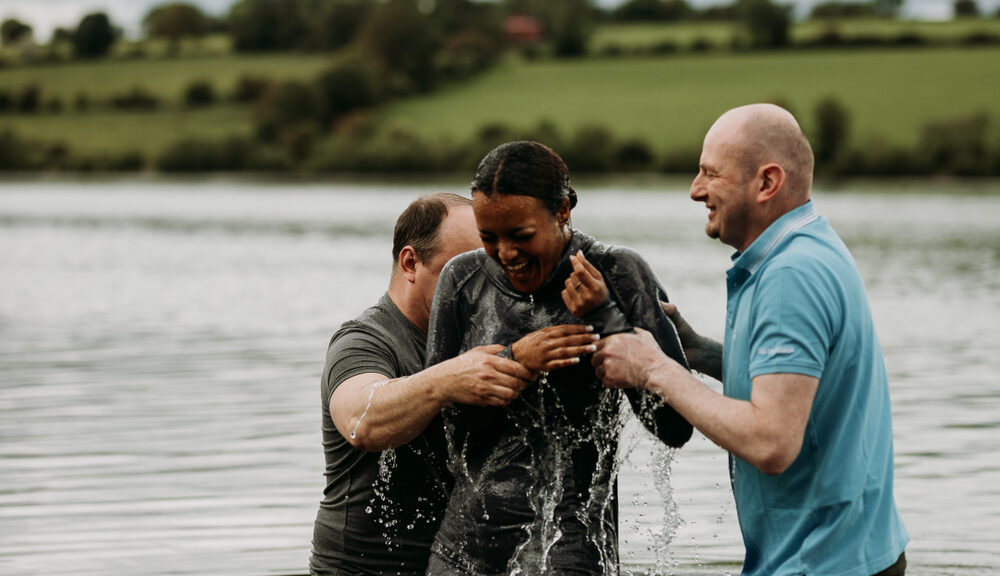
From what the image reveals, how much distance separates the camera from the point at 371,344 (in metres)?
5.39

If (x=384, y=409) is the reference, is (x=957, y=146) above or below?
below

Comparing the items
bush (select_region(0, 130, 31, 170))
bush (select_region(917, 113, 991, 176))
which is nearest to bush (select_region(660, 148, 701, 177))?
bush (select_region(917, 113, 991, 176))

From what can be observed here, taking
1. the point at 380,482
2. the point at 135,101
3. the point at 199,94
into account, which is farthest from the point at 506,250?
the point at 199,94

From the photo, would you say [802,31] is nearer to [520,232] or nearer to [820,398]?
[520,232]

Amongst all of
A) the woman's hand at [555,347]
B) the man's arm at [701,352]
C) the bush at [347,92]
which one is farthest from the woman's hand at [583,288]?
the bush at [347,92]

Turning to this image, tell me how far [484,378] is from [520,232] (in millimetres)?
466

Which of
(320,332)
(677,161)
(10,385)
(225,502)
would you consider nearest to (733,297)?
(225,502)

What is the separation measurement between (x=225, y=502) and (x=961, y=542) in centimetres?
544

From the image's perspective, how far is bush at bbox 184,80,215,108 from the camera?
129375mm

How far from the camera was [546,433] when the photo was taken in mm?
4605

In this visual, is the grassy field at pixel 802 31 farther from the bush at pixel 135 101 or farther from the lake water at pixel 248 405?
the lake water at pixel 248 405

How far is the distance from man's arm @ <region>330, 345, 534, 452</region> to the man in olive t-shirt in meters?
0.01

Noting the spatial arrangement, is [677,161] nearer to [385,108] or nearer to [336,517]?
[385,108]

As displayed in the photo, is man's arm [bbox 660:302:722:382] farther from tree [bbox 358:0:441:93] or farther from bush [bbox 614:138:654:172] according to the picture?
tree [bbox 358:0:441:93]
